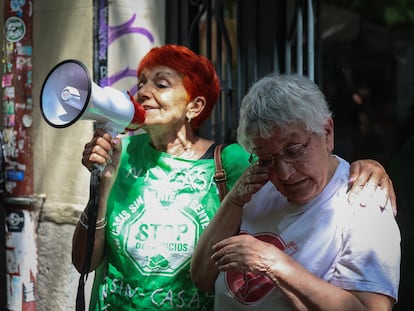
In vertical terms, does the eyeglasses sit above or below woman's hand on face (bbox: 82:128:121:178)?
above

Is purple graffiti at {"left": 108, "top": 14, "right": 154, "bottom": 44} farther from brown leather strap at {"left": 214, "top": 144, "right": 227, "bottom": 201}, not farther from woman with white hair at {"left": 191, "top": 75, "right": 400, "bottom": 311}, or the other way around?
woman with white hair at {"left": 191, "top": 75, "right": 400, "bottom": 311}

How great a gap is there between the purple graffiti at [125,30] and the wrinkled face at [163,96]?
1.09 metres

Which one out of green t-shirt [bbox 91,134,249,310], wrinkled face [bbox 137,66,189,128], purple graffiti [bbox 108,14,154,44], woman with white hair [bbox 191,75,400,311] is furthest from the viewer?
purple graffiti [bbox 108,14,154,44]

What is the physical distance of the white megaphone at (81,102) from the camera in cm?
270

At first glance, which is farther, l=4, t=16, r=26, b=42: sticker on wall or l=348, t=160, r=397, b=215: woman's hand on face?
l=4, t=16, r=26, b=42: sticker on wall

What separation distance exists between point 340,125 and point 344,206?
254 centimetres


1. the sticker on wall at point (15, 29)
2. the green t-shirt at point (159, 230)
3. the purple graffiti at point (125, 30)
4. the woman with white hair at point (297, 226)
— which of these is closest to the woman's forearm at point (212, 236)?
the woman with white hair at point (297, 226)

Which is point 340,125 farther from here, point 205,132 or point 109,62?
point 109,62

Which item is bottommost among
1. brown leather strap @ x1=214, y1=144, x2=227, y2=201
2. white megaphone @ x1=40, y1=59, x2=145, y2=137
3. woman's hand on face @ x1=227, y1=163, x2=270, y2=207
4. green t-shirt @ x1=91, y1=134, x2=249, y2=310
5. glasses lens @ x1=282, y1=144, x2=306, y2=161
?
green t-shirt @ x1=91, y1=134, x2=249, y2=310

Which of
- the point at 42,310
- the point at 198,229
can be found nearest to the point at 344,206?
the point at 198,229

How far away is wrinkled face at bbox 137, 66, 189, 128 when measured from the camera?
3.10 meters

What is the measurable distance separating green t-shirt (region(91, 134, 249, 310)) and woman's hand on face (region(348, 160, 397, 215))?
558mm

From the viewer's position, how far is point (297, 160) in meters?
2.42

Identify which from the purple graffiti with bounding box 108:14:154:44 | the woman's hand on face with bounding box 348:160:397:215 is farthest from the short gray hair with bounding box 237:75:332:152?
the purple graffiti with bounding box 108:14:154:44
